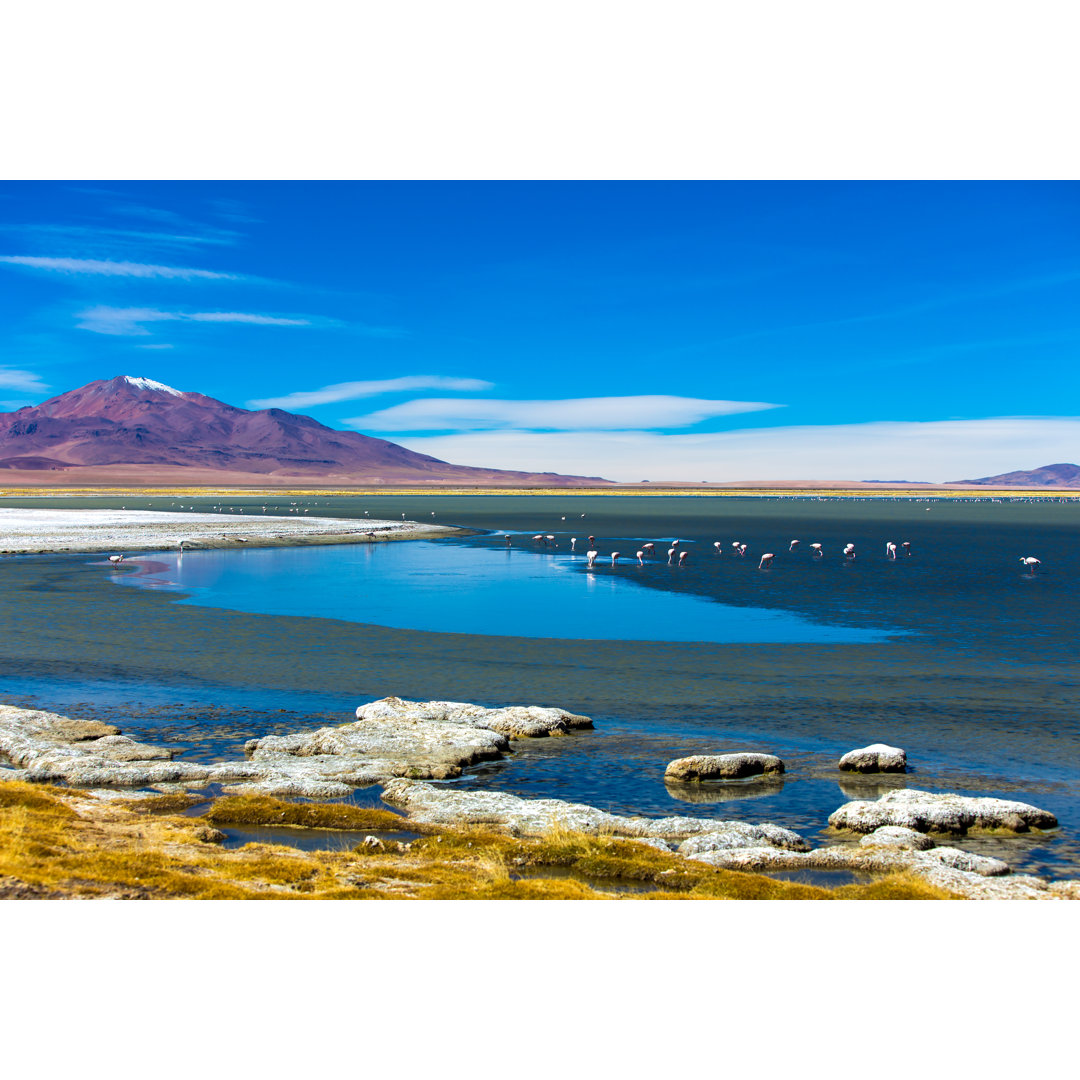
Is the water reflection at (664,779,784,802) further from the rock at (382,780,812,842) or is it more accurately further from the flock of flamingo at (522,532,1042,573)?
the flock of flamingo at (522,532,1042,573)

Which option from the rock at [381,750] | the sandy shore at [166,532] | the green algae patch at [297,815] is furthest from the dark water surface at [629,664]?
the sandy shore at [166,532]

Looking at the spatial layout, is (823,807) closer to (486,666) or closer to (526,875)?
(526,875)

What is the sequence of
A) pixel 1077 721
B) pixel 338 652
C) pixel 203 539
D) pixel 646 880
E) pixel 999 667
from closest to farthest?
pixel 646 880
pixel 1077 721
pixel 999 667
pixel 338 652
pixel 203 539

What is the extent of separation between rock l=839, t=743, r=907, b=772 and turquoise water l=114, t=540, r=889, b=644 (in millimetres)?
13259

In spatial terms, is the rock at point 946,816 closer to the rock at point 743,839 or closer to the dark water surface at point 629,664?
the dark water surface at point 629,664

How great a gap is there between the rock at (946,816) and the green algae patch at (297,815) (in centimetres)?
615

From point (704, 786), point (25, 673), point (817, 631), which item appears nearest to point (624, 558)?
point (817, 631)

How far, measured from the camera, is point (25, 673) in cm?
2314

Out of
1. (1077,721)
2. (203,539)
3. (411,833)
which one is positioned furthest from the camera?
(203,539)

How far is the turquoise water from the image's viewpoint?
3120 centimetres

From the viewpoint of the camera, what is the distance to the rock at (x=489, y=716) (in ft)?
59.2

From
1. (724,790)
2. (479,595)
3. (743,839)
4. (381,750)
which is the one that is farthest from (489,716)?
(479,595)

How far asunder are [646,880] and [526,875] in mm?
1421

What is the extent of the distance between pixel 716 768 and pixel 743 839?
3216 mm
